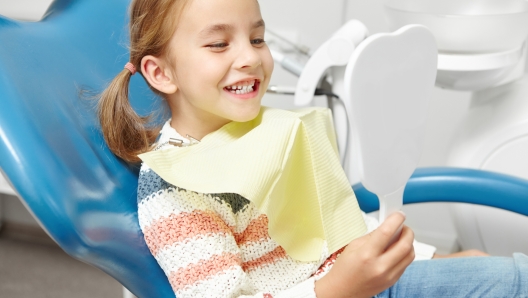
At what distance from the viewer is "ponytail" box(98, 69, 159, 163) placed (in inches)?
34.1

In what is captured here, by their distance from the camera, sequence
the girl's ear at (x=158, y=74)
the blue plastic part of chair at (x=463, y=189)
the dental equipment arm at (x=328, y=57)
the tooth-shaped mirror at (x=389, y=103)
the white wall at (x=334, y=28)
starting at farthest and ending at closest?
the white wall at (x=334, y=28) < the dental equipment arm at (x=328, y=57) < the blue plastic part of chair at (x=463, y=189) < the girl's ear at (x=158, y=74) < the tooth-shaped mirror at (x=389, y=103)

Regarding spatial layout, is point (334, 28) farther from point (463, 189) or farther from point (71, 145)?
point (71, 145)

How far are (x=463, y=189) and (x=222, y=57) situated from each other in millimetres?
516

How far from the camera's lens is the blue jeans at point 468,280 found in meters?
0.89

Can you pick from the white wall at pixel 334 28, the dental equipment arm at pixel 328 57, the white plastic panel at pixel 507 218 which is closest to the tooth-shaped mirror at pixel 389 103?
the dental equipment arm at pixel 328 57

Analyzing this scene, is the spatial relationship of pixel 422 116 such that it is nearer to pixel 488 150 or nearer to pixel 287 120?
pixel 287 120

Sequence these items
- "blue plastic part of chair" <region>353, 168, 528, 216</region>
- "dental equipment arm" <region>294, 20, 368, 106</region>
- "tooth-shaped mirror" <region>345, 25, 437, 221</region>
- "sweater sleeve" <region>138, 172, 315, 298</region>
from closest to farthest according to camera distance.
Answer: "tooth-shaped mirror" <region>345, 25, 437, 221</region>
"sweater sleeve" <region>138, 172, 315, 298</region>
"blue plastic part of chair" <region>353, 168, 528, 216</region>
"dental equipment arm" <region>294, 20, 368, 106</region>

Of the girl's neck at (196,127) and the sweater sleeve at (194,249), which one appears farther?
the girl's neck at (196,127)

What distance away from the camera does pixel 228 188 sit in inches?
28.4

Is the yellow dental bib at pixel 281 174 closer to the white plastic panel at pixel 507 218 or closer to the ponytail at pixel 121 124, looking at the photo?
the ponytail at pixel 121 124

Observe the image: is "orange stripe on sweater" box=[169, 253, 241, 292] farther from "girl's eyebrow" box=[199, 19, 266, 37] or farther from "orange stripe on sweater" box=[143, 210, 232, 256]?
"girl's eyebrow" box=[199, 19, 266, 37]

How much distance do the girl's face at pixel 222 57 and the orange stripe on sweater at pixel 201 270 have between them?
0.19 metres

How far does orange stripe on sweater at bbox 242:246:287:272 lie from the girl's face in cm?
19

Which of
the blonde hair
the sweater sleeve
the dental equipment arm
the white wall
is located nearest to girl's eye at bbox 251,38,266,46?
the blonde hair
